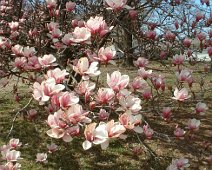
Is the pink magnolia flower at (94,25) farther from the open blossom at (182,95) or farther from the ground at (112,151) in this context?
the ground at (112,151)

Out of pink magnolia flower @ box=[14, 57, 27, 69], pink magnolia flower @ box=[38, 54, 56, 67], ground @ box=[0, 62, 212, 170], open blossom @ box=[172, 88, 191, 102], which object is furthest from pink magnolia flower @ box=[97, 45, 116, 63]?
ground @ box=[0, 62, 212, 170]

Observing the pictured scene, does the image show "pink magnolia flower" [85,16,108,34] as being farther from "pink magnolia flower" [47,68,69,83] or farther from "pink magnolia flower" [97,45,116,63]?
"pink magnolia flower" [47,68,69,83]

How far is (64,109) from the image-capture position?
210cm

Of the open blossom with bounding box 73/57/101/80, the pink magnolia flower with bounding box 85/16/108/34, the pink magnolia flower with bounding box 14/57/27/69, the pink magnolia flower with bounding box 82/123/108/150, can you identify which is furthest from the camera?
the pink magnolia flower with bounding box 14/57/27/69

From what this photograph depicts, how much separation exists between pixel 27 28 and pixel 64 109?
11.8ft

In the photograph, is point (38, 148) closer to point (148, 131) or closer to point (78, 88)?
point (148, 131)

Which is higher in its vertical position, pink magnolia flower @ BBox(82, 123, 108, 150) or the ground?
pink magnolia flower @ BBox(82, 123, 108, 150)

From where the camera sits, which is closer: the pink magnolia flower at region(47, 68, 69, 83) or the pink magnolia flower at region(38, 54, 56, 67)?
the pink magnolia flower at region(47, 68, 69, 83)

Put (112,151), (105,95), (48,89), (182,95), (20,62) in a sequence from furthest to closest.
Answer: (112,151) < (20,62) < (182,95) < (105,95) < (48,89)

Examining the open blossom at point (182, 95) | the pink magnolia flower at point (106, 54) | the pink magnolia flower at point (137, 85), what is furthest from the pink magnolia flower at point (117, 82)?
the open blossom at point (182, 95)

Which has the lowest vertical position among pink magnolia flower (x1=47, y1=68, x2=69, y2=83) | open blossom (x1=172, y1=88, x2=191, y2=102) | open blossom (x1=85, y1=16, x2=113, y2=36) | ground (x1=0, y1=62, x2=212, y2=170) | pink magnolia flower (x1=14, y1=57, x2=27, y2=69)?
ground (x1=0, y1=62, x2=212, y2=170)

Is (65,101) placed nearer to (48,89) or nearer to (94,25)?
(48,89)

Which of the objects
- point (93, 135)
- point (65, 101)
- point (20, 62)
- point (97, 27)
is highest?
point (97, 27)

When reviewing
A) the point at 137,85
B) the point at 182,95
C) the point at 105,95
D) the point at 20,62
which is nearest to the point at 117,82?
the point at 105,95
